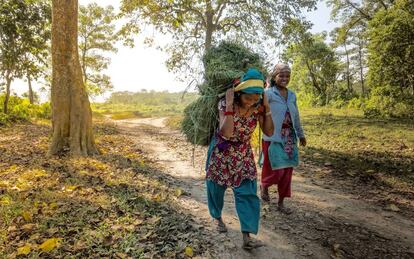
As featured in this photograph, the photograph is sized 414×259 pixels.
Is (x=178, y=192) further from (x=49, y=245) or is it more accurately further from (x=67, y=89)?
(x=67, y=89)

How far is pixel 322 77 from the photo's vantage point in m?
32.0

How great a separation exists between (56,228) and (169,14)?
10.5 meters

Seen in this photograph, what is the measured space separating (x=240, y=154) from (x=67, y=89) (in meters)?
5.68

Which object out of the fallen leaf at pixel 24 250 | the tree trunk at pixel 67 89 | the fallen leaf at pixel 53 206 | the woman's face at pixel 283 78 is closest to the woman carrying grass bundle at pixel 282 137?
the woman's face at pixel 283 78

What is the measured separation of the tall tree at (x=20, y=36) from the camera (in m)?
14.5

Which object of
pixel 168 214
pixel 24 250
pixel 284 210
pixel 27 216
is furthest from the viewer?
pixel 284 210

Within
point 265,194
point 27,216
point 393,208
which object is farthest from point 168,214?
point 393,208

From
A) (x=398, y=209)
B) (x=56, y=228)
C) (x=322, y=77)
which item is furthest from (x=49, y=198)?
(x=322, y=77)

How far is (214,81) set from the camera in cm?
367

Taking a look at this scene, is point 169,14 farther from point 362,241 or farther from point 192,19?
point 362,241

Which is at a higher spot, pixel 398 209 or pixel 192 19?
pixel 192 19

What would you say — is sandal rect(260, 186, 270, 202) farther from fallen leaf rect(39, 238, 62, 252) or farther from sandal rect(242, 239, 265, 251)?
fallen leaf rect(39, 238, 62, 252)

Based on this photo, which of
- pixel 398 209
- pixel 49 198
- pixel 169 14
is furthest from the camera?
pixel 169 14

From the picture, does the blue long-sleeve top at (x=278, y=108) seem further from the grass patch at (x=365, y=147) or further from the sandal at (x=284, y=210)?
the grass patch at (x=365, y=147)
